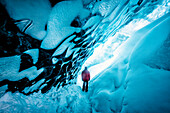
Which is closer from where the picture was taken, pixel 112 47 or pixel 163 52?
pixel 163 52

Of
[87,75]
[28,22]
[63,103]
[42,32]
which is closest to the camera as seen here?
[28,22]

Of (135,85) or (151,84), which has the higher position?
(151,84)

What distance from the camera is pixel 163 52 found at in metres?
1.55

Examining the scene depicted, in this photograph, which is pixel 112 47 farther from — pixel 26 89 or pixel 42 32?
pixel 26 89

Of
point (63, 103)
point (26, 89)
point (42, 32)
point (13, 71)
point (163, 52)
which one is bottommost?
point (63, 103)

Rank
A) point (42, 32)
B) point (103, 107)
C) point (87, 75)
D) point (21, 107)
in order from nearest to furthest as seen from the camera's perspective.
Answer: point (42, 32) < point (21, 107) < point (103, 107) < point (87, 75)

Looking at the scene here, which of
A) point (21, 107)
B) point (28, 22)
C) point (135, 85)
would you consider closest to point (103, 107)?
point (135, 85)

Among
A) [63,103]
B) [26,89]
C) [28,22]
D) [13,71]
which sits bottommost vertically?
[63,103]

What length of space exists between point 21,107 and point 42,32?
1.65 metres

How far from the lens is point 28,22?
93cm

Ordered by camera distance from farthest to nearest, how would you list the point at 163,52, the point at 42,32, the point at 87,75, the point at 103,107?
the point at 87,75 → the point at 103,107 → the point at 163,52 → the point at 42,32

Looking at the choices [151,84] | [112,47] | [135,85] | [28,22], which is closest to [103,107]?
[135,85]

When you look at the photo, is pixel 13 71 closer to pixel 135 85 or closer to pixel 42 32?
pixel 42 32

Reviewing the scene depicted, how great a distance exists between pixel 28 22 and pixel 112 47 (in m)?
4.10
